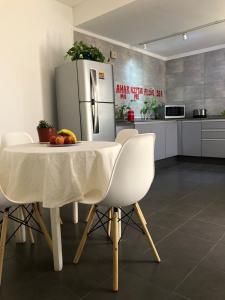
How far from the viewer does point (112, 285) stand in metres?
1.43

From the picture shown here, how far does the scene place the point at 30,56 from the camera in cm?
357

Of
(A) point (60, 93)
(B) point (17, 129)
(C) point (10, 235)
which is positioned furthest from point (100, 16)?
(C) point (10, 235)

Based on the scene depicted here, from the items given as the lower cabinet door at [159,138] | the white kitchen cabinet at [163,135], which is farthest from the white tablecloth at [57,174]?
the lower cabinet door at [159,138]

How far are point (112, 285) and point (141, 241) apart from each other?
1.91 ft

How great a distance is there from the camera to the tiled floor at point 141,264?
137 centimetres

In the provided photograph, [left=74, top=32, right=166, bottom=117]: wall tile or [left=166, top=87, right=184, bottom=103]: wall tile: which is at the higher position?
[left=74, top=32, right=166, bottom=117]: wall tile

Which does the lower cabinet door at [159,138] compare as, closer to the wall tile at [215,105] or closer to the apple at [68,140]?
the wall tile at [215,105]

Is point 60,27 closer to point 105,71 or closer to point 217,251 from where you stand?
point 105,71

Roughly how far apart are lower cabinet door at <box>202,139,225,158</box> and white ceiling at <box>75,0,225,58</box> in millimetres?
2047

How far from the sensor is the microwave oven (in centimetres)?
561

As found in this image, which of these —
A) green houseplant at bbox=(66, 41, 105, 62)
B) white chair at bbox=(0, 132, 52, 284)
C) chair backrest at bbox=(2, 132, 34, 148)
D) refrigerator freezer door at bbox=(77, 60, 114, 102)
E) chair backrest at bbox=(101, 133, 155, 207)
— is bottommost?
white chair at bbox=(0, 132, 52, 284)

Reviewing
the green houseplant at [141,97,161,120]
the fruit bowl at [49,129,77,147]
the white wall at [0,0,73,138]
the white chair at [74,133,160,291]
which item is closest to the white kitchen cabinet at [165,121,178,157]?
the green houseplant at [141,97,161,120]

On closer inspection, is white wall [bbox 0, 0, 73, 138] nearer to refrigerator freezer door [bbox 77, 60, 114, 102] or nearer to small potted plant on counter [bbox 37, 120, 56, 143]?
refrigerator freezer door [bbox 77, 60, 114, 102]

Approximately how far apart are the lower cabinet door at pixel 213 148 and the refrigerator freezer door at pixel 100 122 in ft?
7.49
